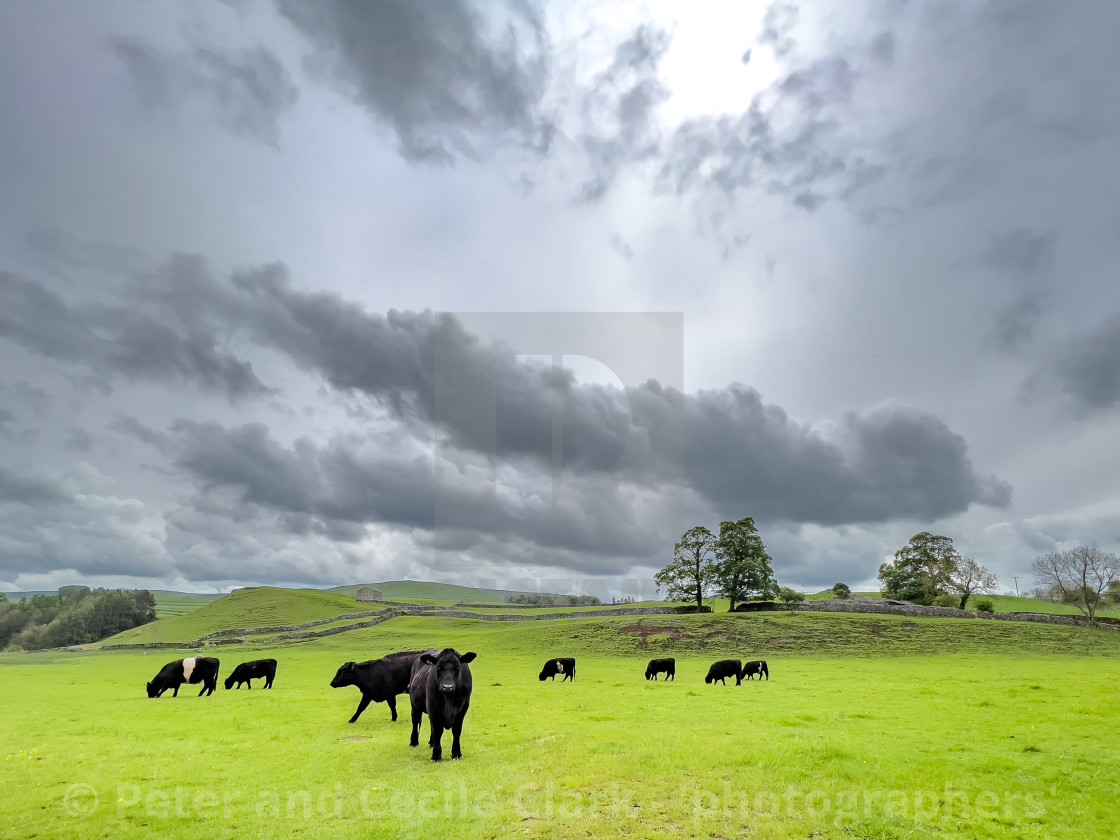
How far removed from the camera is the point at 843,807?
937 cm

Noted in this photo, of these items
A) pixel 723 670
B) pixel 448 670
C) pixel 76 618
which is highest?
pixel 448 670

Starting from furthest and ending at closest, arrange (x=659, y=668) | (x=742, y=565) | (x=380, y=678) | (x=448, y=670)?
(x=742, y=565)
(x=659, y=668)
(x=380, y=678)
(x=448, y=670)

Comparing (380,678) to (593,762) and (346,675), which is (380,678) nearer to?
(346,675)

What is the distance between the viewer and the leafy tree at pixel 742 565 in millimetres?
67188

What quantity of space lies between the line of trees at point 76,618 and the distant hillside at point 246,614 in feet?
109

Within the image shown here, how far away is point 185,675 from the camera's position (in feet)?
87.5

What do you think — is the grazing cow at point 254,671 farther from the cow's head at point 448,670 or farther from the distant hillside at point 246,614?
the distant hillside at point 246,614

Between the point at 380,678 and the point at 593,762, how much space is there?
9.63 meters

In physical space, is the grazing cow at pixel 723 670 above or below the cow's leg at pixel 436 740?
below

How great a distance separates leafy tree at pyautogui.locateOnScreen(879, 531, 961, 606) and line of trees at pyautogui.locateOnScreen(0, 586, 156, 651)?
147m

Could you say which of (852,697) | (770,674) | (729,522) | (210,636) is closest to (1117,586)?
(729,522)

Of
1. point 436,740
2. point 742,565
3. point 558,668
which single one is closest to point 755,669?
point 558,668

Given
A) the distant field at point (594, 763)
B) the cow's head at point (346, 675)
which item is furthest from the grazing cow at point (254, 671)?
the cow's head at point (346, 675)

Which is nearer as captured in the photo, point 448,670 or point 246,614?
point 448,670
